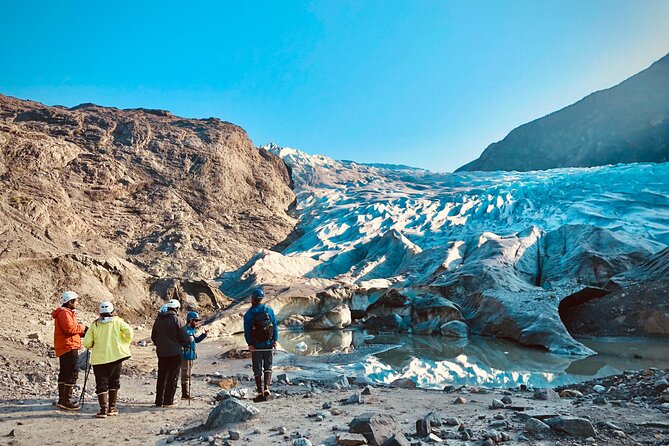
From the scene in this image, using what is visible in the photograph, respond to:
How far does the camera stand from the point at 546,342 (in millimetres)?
14336

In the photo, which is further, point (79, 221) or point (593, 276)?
point (79, 221)

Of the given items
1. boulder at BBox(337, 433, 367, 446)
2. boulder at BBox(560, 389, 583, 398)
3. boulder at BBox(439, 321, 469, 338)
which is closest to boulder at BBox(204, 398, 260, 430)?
boulder at BBox(337, 433, 367, 446)

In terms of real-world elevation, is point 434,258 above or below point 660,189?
below

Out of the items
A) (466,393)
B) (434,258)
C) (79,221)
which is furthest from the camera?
(79,221)

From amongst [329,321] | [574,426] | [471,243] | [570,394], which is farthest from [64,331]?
[471,243]

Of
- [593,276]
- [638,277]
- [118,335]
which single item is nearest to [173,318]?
[118,335]

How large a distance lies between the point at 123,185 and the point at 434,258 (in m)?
28.2

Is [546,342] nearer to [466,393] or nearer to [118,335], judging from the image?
[466,393]

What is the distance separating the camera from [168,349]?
5922mm

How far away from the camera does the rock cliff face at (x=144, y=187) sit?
33.2 meters

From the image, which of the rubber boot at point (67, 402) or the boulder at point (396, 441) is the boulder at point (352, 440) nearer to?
the boulder at point (396, 441)

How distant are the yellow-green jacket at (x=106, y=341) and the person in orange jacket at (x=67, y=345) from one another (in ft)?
1.03

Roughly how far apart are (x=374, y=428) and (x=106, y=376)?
3.25 metres

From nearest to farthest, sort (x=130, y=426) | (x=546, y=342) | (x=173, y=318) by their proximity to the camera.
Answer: (x=130, y=426)
(x=173, y=318)
(x=546, y=342)
